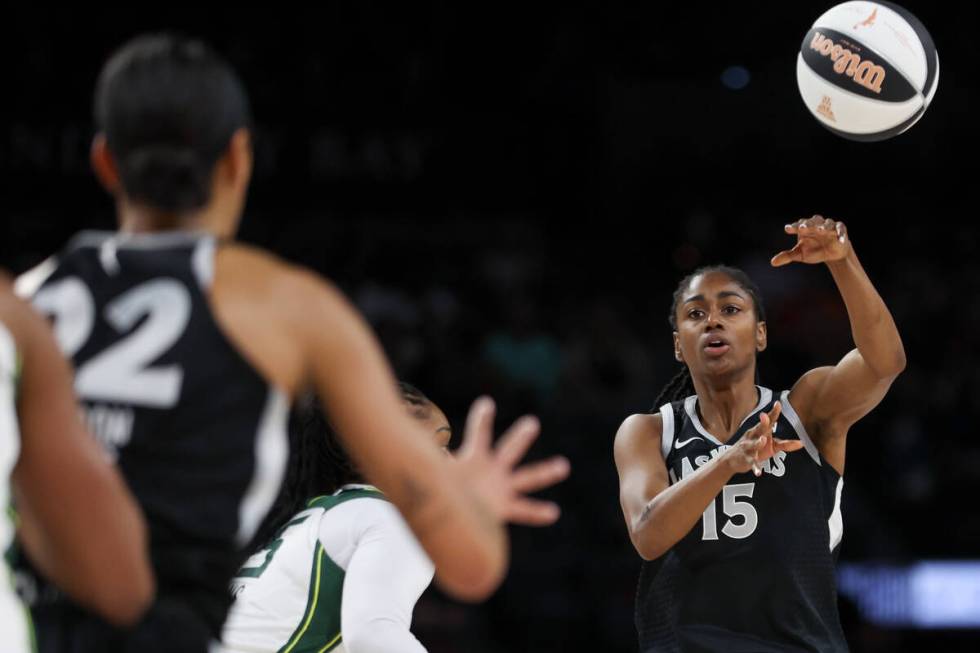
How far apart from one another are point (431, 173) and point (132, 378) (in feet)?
33.2

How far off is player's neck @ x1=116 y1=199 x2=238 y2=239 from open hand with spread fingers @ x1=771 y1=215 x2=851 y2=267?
Result: 243 centimetres

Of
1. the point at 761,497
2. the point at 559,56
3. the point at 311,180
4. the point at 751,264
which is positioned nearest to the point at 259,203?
the point at 311,180

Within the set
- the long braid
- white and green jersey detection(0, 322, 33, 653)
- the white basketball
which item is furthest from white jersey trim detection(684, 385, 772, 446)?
white and green jersey detection(0, 322, 33, 653)

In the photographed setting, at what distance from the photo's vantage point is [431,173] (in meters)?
12.2

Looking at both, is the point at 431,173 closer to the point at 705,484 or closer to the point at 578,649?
the point at 578,649

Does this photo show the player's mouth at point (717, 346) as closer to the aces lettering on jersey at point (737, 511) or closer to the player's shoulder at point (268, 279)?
the aces lettering on jersey at point (737, 511)

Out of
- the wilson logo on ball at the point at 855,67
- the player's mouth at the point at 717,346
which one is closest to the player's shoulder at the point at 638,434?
the player's mouth at the point at 717,346

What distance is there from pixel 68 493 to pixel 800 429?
289 centimetres

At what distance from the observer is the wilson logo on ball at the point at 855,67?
4797 millimetres

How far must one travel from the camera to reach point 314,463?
443 centimetres

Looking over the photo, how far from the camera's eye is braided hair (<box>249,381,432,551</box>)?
4242mm

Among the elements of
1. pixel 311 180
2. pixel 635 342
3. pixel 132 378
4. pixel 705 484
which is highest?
pixel 311 180

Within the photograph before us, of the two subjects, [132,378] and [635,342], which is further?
[635,342]

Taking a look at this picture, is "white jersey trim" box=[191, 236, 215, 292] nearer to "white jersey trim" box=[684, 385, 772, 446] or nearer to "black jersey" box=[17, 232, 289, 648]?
"black jersey" box=[17, 232, 289, 648]
